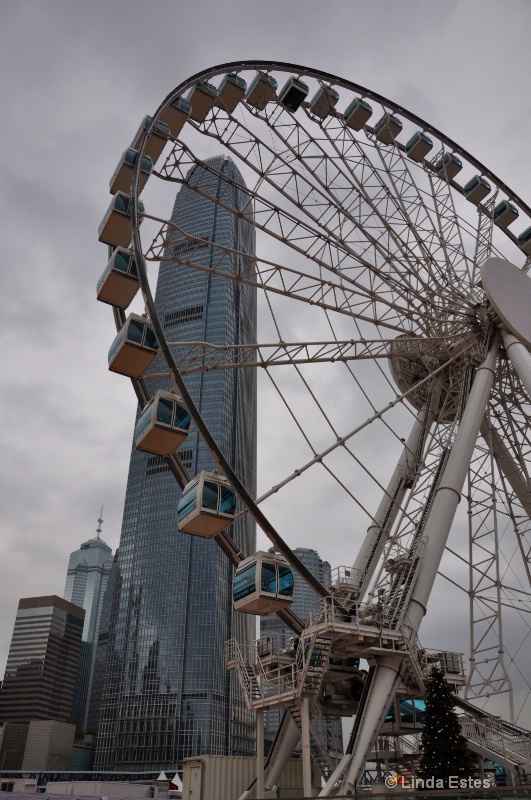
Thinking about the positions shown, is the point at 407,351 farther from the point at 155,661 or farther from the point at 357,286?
the point at 155,661

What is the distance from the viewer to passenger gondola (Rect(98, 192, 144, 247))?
907 inches

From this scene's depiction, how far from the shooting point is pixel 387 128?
33.1 m

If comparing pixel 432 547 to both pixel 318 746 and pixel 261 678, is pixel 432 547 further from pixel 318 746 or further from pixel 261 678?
pixel 261 678

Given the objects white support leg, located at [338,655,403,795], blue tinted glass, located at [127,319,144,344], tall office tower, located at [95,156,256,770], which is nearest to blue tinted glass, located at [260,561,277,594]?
white support leg, located at [338,655,403,795]

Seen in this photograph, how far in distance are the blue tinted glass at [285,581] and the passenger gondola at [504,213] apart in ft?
74.2

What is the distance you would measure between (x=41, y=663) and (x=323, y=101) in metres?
182

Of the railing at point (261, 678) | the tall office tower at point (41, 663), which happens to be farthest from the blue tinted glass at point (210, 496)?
the tall office tower at point (41, 663)

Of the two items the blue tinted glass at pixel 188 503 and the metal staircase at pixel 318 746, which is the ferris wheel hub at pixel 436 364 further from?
the metal staircase at pixel 318 746

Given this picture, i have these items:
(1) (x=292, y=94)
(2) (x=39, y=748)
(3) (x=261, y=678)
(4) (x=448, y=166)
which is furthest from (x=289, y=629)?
(1) (x=292, y=94)

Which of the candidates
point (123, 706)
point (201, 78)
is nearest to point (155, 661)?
point (123, 706)

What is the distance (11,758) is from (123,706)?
35195 mm

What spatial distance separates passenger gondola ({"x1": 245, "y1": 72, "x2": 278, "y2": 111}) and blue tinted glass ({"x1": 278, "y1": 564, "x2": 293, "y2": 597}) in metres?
18.3

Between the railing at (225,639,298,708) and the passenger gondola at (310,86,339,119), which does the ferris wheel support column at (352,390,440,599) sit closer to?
the railing at (225,639,298,708)

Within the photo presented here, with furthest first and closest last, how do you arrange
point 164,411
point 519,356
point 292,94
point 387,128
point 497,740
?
point 387,128 < point 292,94 < point 519,356 < point 497,740 < point 164,411
